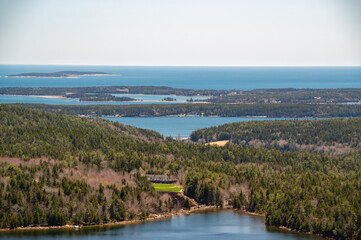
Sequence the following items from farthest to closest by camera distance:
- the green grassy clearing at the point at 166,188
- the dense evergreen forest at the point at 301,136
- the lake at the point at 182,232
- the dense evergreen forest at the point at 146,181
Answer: the dense evergreen forest at the point at 301,136 < the green grassy clearing at the point at 166,188 < the dense evergreen forest at the point at 146,181 < the lake at the point at 182,232

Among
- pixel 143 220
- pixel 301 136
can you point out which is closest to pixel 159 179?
pixel 143 220

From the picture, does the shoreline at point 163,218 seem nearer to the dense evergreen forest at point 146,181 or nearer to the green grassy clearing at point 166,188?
the dense evergreen forest at point 146,181

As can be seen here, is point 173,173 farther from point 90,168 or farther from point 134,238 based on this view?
point 134,238

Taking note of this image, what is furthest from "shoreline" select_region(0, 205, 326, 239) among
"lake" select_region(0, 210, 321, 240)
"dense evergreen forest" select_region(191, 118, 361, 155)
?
"dense evergreen forest" select_region(191, 118, 361, 155)

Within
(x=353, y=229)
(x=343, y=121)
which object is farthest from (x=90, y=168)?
(x=343, y=121)

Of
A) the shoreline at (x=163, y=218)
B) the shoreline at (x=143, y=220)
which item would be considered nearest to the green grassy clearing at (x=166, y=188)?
the shoreline at (x=163, y=218)
